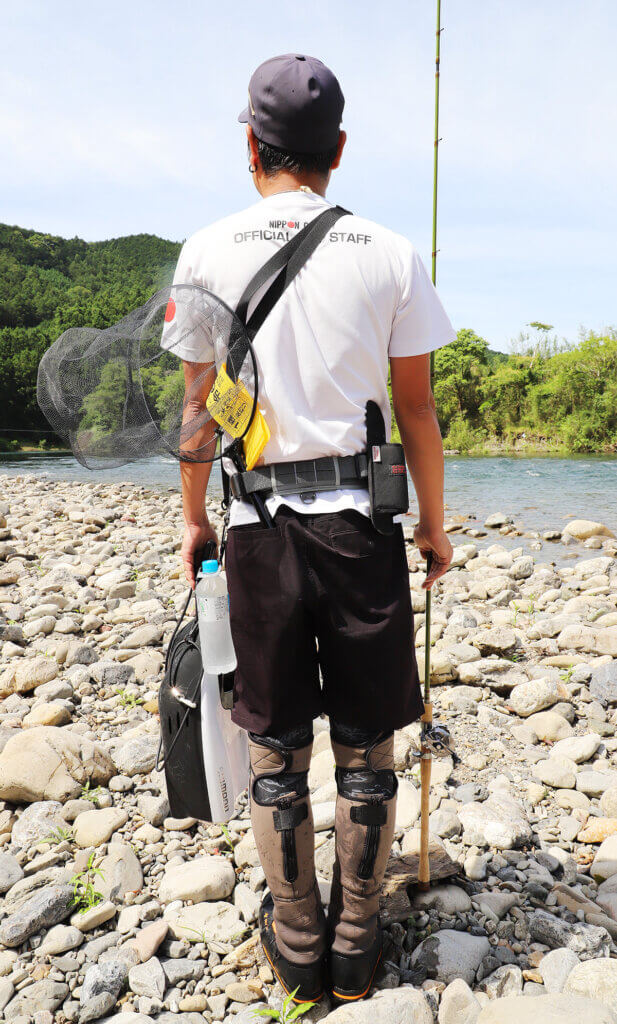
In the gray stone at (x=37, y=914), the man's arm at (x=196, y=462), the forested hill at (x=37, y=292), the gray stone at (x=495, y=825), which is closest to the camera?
the man's arm at (x=196, y=462)

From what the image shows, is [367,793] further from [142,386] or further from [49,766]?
[49,766]

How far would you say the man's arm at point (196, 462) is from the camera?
1676mm

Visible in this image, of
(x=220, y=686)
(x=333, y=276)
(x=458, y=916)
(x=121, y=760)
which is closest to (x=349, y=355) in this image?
(x=333, y=276)

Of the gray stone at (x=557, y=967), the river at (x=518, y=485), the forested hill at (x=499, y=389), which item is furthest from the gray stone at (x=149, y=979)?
the forested hill at (x=499, y=389)

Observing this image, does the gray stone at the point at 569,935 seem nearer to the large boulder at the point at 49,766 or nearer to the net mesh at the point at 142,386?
the net mesh at the point at 142,386

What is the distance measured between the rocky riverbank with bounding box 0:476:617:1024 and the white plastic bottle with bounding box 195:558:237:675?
86 cm

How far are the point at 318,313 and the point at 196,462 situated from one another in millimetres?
505

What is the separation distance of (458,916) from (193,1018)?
31.4 inches

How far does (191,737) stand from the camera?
178cm

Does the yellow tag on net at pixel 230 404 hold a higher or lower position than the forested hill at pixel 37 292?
lower

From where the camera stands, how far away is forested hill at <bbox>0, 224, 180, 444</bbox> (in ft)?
136

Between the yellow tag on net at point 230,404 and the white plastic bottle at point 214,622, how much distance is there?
0.38m

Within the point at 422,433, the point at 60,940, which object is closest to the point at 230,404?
the point at 422,433

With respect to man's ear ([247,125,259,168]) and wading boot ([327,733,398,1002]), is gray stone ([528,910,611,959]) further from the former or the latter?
man's ear ([247,125,259,168])
